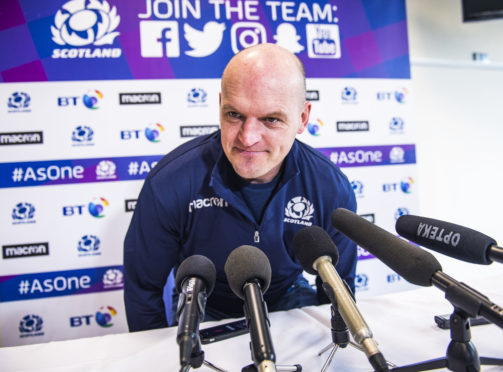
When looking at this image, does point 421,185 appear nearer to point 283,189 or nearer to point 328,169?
point 328,169

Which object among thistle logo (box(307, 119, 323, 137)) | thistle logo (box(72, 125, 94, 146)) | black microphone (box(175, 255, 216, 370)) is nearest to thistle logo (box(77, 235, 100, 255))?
thistle logo (box(72, 125, 94, 146))

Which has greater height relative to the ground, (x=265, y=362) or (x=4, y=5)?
(x=4, y=5)

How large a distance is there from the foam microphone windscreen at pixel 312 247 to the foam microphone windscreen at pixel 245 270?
0.12 meters

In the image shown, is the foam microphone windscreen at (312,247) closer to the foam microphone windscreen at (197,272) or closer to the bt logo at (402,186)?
the foam microphone windscreen at (197,272)

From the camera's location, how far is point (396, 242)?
691mm

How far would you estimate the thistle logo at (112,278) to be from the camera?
233 centimetres

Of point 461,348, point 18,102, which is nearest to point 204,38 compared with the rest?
point 18,102

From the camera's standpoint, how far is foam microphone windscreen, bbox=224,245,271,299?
659mm

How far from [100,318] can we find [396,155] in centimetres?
245

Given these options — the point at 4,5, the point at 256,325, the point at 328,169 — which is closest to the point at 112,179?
the point at 4,5

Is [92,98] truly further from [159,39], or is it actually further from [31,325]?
[31,325]

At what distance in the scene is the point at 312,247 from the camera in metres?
0.76

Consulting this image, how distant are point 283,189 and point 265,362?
0.94m

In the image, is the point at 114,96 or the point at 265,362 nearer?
the point at 265,362
